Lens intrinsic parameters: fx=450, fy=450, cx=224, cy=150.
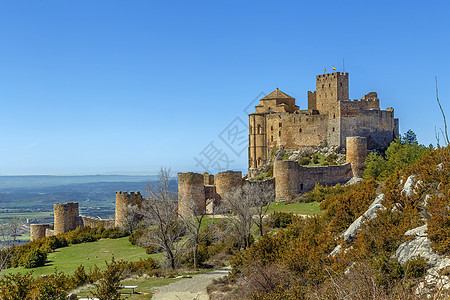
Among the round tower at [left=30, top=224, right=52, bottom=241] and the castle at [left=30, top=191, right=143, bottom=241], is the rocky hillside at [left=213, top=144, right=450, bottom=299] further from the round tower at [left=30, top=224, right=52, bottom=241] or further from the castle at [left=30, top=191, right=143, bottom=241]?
the round tower at [left=30, top=224, right=52, bottom=241]

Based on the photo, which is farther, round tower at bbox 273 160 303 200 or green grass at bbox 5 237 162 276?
round tower at bbox 273 160 303 200

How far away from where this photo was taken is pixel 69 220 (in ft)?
123

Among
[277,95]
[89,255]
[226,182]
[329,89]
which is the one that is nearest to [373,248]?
[89,255]

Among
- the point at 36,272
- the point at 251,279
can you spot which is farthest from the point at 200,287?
the point at 36,272

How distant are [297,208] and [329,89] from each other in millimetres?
21782

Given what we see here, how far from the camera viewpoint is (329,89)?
4938 cm

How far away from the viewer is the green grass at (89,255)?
23.9m

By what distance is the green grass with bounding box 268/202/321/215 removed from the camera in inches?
1167

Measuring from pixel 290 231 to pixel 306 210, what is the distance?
9927 mm

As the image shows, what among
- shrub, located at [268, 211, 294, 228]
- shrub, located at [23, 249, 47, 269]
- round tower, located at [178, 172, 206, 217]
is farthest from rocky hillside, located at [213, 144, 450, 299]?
round tower, located at [178, 172, 206, 217]

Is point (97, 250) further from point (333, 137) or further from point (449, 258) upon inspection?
point (333, 137)

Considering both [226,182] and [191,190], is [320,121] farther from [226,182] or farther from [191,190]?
[191,190]

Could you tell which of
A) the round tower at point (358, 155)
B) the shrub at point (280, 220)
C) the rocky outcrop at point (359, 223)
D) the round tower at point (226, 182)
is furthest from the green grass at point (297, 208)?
the rocky outcrop at point (359, 223)

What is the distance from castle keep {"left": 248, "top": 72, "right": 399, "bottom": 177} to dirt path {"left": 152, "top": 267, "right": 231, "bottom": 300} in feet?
92.4
